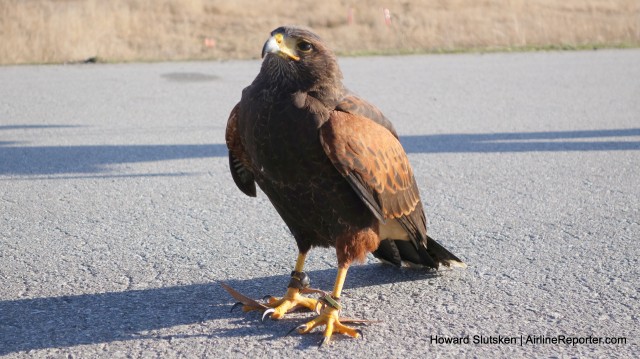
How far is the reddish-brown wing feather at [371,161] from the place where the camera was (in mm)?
3357

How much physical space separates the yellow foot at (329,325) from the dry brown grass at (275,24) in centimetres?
1098

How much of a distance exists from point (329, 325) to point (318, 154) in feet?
2.59

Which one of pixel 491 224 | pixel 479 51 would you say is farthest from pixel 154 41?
pixel 491 224

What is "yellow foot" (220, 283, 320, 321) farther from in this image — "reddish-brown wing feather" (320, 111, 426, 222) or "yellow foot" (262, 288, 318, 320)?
"reddish-brown wing feather" (320, 111, 426, 222)

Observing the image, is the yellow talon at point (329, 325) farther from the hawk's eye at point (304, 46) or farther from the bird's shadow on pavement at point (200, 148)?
the bird's shadow on pavement at point (200, 148)

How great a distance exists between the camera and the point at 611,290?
4020mm

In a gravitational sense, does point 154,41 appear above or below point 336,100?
below

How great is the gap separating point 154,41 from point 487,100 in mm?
8404

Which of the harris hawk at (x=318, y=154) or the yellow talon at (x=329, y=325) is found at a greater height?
the harris hawk at (x=318, y=154)

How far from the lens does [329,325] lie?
3.54m

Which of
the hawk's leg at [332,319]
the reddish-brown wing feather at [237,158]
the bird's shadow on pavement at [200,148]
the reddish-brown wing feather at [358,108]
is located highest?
the reddish-brown wing feather at [358,108]

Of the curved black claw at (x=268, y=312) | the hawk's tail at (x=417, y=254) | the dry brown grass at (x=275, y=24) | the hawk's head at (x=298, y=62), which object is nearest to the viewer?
the hawk's head at (x=298, y=62)

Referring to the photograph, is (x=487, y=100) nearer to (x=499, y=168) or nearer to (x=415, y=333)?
(x=499, y=168)

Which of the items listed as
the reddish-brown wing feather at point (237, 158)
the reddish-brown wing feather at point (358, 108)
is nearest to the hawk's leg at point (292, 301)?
the reddish-brown wing feather at point (237, 158)
